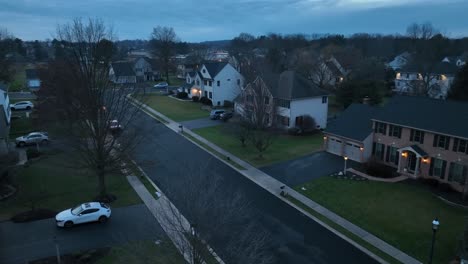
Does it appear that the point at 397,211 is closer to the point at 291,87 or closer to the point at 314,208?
the point at 314,208

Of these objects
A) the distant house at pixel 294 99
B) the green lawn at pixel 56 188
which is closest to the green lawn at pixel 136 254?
the green lawn at pixel 56 188

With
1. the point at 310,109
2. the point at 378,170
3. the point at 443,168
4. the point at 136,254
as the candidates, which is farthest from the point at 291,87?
the point at 136,254

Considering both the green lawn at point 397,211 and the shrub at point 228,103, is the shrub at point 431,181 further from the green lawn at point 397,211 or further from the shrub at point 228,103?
the shrub at point 228,103

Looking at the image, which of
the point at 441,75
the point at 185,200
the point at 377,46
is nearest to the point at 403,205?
the point at 185,200

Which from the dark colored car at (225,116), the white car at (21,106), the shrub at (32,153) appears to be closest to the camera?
the shrub at (32,153)

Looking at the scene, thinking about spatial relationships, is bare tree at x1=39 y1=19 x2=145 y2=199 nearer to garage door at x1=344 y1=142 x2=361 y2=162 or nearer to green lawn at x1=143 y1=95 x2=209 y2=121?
garage door at x1=344 y1=142 x2=361 y2=162

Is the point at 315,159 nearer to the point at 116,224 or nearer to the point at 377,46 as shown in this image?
the point at 116,224

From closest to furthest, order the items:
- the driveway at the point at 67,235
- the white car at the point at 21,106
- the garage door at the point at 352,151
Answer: the driveway at the point at 67,235
the garage door at the point at 352,151
the white car at the point at 21,106
